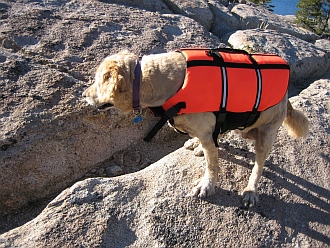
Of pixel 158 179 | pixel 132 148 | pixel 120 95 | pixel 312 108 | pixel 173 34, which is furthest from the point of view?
pixel 173 34

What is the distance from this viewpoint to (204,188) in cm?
365

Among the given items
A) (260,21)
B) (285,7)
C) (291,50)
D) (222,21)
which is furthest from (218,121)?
(285,7)

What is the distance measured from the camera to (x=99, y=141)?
448 cm

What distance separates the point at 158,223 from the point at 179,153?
48.3 inches

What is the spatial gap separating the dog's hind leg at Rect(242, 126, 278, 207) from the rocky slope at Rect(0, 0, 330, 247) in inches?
5.4

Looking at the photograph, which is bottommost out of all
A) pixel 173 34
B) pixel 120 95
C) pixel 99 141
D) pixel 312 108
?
pixel 99 141

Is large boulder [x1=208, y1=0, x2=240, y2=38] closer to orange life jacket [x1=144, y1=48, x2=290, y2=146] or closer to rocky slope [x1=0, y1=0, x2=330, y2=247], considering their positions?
rocky slope [x1=0, y1=0, x2=330, y2=247]

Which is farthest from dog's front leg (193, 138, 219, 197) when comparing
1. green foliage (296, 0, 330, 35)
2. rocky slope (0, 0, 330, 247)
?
green foliage (296, 0, 330, 35)

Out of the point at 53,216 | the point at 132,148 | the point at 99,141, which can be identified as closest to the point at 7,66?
the point at 99,141

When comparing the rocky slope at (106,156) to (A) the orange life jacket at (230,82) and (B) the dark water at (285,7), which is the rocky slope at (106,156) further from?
(B) the dark water at (285,7)

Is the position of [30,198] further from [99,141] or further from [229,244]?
[229,244]

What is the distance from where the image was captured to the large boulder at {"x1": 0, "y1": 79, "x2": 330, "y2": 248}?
3.14m

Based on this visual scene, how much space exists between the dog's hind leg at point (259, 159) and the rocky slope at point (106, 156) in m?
0.14

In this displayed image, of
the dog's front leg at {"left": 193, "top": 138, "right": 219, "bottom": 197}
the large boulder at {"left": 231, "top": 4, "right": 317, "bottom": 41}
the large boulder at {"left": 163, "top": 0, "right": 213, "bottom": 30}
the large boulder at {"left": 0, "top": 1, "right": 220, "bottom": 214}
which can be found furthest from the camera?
Answer: the large boulder at {"left": 231, "top": 4, "right": 317, "bottom": 41}
